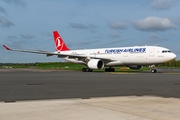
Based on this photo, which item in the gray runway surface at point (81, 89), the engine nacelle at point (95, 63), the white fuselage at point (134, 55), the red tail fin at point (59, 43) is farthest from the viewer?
the red tail fin at point (59, 43)

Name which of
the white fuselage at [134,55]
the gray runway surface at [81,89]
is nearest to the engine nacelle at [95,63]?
the white fuselage at [134,55]

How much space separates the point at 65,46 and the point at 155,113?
3814 cm

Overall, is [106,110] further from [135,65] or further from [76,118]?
[135,65]

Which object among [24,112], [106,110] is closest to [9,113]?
[24,112]

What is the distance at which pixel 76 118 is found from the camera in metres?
5.25

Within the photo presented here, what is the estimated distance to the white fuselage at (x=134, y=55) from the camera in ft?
99.2

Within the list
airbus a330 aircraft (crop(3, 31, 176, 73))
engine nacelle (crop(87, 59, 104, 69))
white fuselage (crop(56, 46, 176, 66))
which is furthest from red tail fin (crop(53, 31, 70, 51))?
engine nacelle (crop(87, 59, 104, 69))

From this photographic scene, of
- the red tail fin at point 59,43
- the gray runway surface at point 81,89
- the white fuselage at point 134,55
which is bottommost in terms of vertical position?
the gray runway surface at point 81,89

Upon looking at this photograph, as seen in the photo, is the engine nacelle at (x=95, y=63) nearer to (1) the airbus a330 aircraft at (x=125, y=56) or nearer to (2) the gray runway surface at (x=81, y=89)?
(1) the airbus a330 aircraft at (x=125, y=56)

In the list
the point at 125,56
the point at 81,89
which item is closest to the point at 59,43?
the point at 125,56

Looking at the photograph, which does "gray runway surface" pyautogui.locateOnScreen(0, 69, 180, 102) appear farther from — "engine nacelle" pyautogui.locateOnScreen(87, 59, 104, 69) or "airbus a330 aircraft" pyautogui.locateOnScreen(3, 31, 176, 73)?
"engine nacelle" pyautogui.locateOnScreen(87, 59, 104, 69)

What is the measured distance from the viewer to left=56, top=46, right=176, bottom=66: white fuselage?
3023 centimetres

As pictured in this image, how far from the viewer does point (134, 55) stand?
31.6m

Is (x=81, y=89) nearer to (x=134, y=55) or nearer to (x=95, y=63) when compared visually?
(x=134, y=55)
